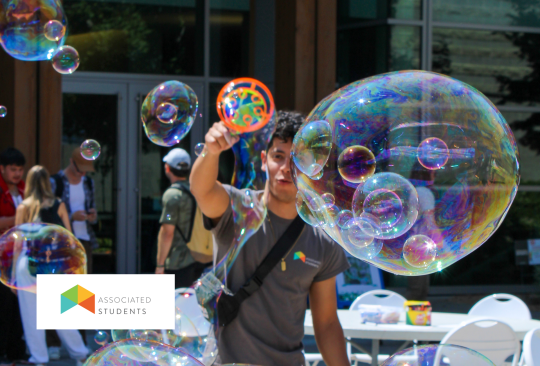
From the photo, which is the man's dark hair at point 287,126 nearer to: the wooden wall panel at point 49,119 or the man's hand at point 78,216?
the man's hand at point 78,216

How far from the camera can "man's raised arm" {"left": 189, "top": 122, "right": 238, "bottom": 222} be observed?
2.09 metres

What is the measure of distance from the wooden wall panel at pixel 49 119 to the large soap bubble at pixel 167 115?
335 cm

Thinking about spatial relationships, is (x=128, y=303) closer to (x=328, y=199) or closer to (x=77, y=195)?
(x=328, y=199)

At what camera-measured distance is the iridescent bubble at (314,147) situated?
199 cm

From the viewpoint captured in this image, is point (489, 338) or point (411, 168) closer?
point (411, 168)

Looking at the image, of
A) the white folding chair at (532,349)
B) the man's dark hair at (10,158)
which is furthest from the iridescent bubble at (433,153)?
the man's dark hair at (10,158)

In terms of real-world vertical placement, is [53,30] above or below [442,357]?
above

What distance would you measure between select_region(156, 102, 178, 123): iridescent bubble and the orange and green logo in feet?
3.84

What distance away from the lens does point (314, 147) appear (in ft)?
6.55

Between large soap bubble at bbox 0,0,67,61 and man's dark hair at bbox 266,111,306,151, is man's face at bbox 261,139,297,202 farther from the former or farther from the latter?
large soap bubble at bbox 0,0,67,61

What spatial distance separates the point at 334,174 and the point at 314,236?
53 centimetres

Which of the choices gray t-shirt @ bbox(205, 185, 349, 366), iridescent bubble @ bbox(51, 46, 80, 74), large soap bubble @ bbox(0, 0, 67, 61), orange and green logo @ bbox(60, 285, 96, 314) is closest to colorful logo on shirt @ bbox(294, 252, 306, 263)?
gray t-shirt @ bbox(205, 185, 349, 366)

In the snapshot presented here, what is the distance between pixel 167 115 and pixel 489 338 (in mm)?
2342

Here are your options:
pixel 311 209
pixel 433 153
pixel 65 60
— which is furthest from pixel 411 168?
pixel 65 60
